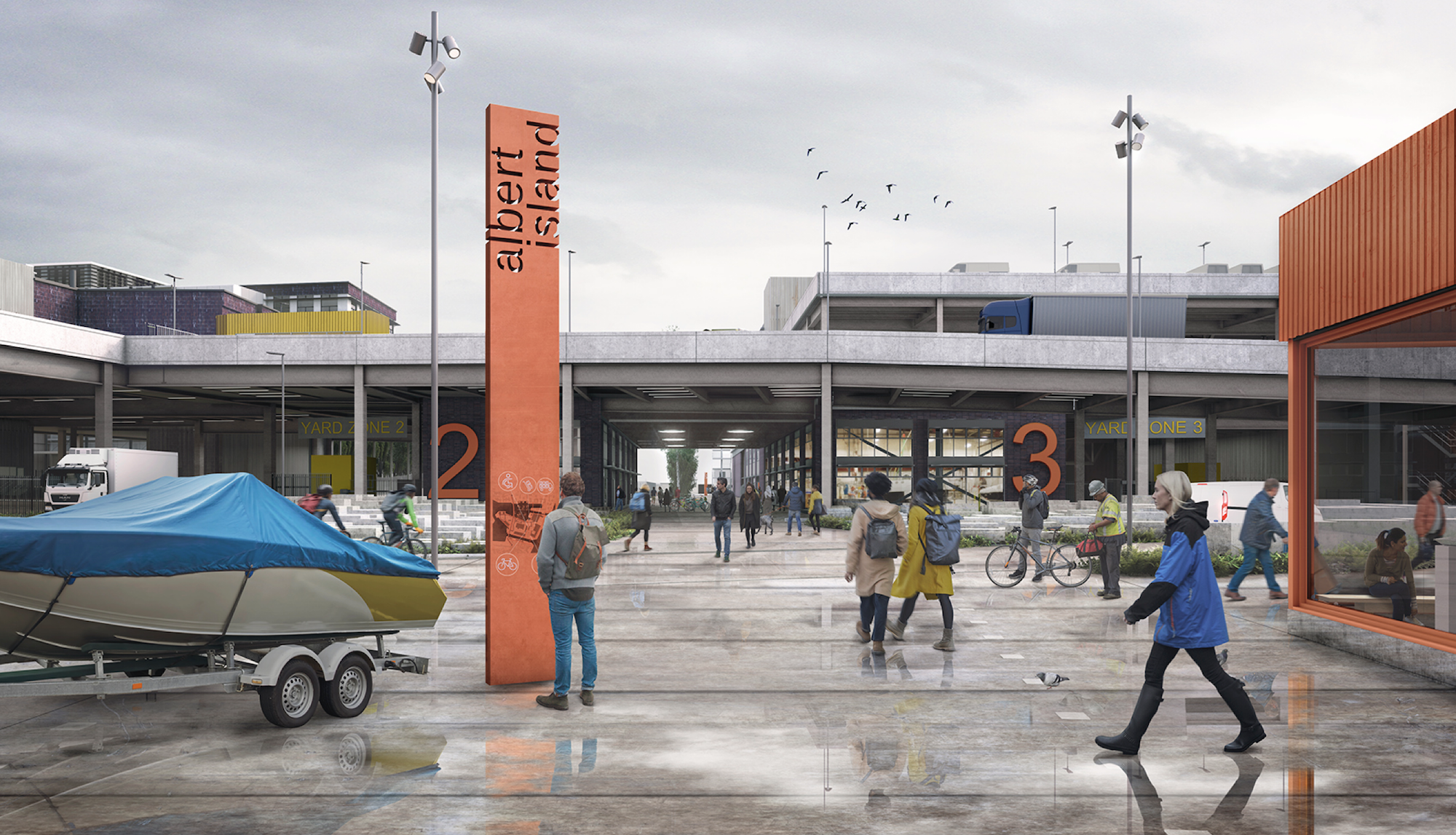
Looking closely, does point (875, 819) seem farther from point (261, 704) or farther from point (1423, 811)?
point (261, 704)

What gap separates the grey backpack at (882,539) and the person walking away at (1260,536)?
7181mm

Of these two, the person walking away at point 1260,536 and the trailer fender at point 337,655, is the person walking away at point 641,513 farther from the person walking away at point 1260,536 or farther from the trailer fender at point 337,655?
the trailer fender at point 337,655

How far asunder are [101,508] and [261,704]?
2.06 m

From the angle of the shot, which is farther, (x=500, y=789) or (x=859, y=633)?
(x=859, y=633)

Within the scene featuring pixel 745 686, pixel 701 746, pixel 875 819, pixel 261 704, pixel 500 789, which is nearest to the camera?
pixel 875 819

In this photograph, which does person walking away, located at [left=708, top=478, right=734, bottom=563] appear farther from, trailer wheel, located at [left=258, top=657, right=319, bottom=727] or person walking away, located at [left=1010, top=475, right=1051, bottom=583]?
trailer wheel, located at [left=258, top=657, right=319, bottom=727]

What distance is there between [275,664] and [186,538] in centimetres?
110

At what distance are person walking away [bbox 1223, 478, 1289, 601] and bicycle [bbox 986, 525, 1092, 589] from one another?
2.34 m

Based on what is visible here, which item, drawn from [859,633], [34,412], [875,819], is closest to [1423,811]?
[875,819]

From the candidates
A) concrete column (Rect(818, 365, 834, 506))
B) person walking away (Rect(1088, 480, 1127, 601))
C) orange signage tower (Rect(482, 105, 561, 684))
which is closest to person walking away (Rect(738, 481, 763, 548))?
concrete column (Rect(818, 365, 834, 506))

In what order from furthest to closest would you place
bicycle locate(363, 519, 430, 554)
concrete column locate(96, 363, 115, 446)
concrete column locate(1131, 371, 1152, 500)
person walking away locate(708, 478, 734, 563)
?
concrete column locate(96, 363, 115, 446) → concrete column locate(1131, 371, 1152, 500) → person walking away locate(708, 478, 734, 563) → bicycle locate(363, 519, 430, 554)

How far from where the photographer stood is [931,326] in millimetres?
62562

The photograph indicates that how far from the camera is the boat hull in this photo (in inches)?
252

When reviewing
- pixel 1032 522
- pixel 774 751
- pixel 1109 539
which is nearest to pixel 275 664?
pixel 774 751
